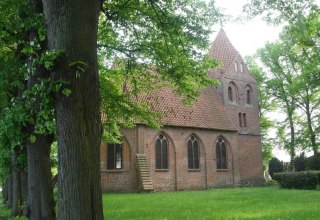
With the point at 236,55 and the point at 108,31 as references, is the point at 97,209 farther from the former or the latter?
the point at 236,55

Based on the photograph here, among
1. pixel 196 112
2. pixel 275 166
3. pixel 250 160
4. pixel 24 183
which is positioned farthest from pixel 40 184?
pixel 275 166

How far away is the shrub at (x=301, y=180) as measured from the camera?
24812 millimetres

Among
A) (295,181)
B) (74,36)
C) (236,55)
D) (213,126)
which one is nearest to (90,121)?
(74,36)

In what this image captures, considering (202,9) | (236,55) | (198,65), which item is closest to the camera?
(202,9)

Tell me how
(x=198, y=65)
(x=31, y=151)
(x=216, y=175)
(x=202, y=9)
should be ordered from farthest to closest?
(x=216, y=175)
(x=198, y=65)
(x=202, y=9)
(x=31, y=151)

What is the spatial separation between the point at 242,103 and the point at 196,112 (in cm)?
643

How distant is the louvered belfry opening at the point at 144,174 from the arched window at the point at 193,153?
483 cm

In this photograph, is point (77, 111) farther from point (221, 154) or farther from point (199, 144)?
point (221, 154)

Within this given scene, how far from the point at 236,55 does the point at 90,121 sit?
32905 mm

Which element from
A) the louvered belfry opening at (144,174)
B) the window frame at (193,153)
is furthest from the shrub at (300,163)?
the louvered belfry opening at (144,174)

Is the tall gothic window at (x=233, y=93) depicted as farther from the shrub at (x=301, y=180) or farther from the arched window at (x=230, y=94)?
the shrub at (x=301, y=180)

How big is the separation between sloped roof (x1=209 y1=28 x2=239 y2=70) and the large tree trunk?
102 feet

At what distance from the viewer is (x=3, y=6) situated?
30.1 ft

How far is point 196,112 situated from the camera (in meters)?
30.9
